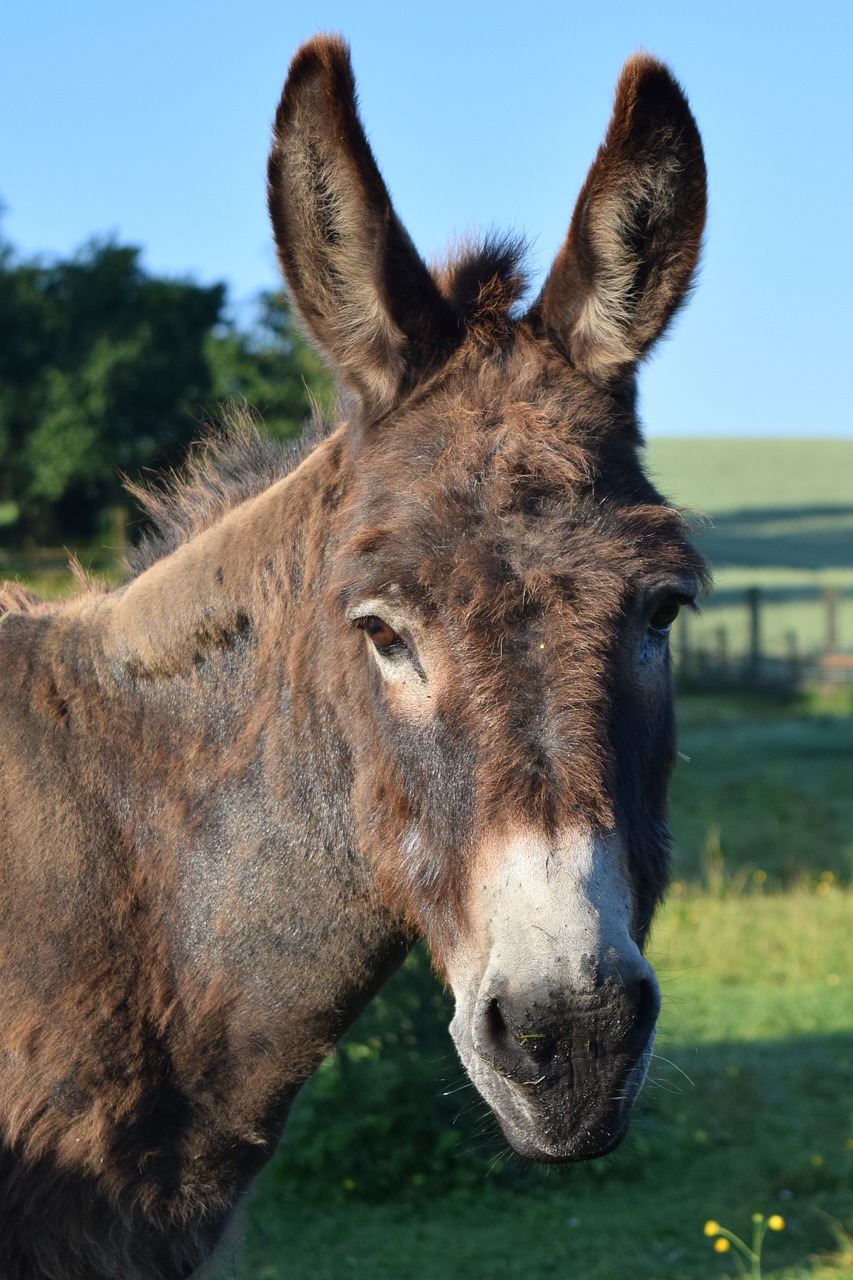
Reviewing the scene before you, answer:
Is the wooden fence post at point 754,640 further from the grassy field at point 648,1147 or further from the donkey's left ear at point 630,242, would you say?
the donkey's left ear at point 630,242

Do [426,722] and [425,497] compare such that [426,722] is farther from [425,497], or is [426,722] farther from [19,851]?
[19,851]

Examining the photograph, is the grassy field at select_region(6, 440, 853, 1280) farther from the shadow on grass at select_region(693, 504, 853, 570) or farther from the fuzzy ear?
the shadow on grass at select_region(693, 504, 853, 570)

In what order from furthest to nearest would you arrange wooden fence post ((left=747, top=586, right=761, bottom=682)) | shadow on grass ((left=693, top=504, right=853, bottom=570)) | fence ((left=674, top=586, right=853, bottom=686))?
shadow on grass ((left=693, top=504, right=853, bottom=570)) → wooden fence post ((left=747, top=586, right=761, bottom=682)) → fence ((left=674, top=586, right=853, bottom=686))

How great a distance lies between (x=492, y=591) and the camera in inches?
103

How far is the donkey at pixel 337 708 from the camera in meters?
2.65

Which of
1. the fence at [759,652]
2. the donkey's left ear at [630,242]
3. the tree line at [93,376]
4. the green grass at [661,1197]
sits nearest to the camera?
the donkey's left ear at [630,242]

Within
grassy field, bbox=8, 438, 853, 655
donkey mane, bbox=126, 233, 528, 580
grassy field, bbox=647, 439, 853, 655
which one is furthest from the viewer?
grassy field, bbox=647, 439, 853, 655

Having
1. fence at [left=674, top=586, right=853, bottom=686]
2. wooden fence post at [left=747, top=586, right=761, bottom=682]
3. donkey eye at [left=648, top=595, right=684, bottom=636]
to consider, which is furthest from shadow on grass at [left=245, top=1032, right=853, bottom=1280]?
wooden fence post at [left=747, top=586, right=761, bottom=682]

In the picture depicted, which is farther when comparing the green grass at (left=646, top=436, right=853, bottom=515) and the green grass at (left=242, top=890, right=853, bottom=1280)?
the green grass at (left=646, top=436, right=853, bottom=515)

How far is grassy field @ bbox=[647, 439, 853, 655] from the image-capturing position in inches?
1366

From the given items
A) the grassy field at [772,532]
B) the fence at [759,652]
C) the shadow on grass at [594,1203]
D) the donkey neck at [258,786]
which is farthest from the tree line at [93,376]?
the donkey neck at [258,786]

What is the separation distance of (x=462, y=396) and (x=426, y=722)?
2.82 feet

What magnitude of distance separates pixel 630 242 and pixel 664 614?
103 centimetres

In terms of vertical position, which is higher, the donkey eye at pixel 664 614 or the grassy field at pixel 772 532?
the donkey eye at pixel 664 614
